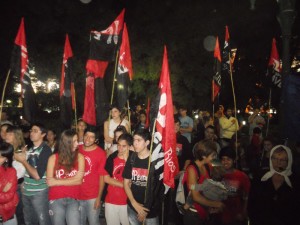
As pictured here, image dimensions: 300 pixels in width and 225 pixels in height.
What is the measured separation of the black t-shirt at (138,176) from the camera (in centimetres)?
481

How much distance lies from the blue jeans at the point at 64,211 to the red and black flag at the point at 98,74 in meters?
2.70

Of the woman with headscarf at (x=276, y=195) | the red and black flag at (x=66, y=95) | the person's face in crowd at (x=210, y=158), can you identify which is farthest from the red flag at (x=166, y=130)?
the red and black flag at (x=66, y=95)

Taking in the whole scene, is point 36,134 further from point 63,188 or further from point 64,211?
point 64,211

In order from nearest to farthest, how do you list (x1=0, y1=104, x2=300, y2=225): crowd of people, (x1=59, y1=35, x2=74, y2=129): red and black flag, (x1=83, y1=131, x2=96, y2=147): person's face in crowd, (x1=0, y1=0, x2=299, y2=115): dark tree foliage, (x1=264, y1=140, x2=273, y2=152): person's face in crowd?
(x1=0, y1=104, x2=300, y2=225): crowd of people, (x1=83, y1=131, x2=96, y2=147): person's face in crowd, (x1=264, y1=140, x2=273, y2=152): person's face in crowd, (x1=59, y1=35, x2=74, y2=129): red and black flag, (x1=0, y1=0, x2=299, y2=115): dark tree foliage

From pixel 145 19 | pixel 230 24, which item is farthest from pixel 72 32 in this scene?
pixel 230 24

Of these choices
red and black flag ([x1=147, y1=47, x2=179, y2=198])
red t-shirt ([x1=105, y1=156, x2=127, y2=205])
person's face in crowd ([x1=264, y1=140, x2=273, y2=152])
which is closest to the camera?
red and black flag ([x1=147, y1=47, x2=179, y2=198])

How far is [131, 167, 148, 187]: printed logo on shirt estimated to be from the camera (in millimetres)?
4816

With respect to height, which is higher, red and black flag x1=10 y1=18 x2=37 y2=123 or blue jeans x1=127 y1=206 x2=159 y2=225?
red and black flag x1=10 y1=18 x2=37 y2=123

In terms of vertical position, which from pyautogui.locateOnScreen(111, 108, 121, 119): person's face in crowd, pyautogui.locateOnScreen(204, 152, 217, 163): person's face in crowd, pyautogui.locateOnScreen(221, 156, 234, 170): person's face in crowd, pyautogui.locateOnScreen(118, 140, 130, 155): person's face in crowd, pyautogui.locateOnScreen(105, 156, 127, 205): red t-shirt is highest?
pyautogui.locateOnScreen(111, 108, 121, 119): person's face in crowd

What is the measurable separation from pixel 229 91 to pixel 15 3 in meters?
18.6

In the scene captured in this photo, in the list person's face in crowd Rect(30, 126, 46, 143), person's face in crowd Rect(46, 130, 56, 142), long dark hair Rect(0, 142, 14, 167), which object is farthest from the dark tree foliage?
long dark hair Rect(0, 142, 14, 167)

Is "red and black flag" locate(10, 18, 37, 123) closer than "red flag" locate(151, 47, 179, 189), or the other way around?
"red flag" locate(151, 47, 179, 189)

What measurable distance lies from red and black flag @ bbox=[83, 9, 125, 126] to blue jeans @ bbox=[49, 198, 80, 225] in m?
2.70

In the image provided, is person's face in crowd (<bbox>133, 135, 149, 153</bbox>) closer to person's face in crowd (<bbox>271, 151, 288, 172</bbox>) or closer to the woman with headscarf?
the woman with headscarf
